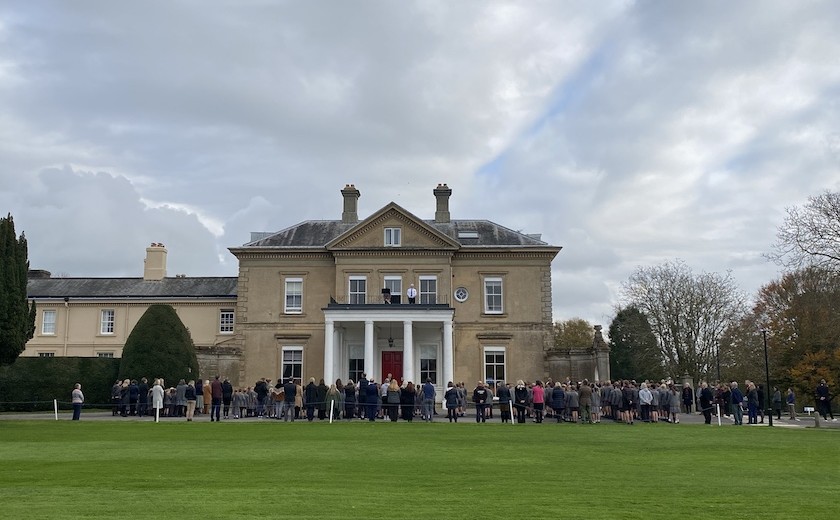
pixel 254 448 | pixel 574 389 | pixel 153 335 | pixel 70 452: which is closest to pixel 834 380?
pixel 574 389

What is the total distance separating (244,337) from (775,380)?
110 feet

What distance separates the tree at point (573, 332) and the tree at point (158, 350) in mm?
51806

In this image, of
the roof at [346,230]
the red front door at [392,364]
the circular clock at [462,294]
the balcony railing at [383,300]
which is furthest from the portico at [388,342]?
the roof at [346,230]

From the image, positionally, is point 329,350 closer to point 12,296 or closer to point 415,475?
point 12,296

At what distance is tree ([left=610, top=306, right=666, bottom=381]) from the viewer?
2116 inches

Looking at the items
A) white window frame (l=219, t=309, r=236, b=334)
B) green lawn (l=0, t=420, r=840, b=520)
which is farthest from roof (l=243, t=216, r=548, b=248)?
green lawn (l=0, t=420, r=840, b=520)

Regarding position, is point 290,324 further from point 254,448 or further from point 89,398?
point 254,448

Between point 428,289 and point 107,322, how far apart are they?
1949 cm

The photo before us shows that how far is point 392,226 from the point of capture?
4262cm

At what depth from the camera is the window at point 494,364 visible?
140 feet

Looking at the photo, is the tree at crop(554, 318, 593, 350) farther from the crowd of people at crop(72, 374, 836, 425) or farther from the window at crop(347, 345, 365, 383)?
the crowd of people at crop(72, 374, 836, 425)

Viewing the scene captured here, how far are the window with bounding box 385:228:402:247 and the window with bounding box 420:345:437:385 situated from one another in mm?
5740

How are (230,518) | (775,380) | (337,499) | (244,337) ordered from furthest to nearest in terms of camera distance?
(775,380) → (244,337) → (337,499) → (230,518)

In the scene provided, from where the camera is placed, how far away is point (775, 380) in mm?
51344
